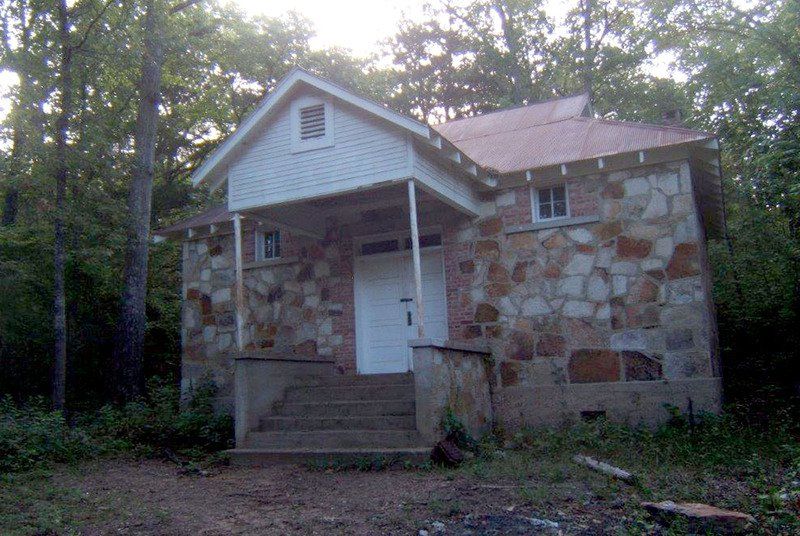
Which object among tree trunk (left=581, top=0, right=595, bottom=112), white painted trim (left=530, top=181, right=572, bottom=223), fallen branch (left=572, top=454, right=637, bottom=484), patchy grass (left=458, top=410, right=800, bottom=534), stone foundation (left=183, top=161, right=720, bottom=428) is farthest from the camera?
tree trunk (left=581, top=0, right=595, bottom=112)

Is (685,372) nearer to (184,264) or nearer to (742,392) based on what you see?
(742,392)

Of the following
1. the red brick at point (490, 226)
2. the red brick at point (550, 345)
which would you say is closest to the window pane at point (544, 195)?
the red brick at point (490, 226)

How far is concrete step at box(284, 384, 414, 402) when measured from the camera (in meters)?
9.75

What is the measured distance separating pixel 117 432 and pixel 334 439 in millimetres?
4174

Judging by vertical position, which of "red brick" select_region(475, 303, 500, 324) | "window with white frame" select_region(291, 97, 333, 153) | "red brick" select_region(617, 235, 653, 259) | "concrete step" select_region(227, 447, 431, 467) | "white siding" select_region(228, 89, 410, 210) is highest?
"window with white frame" select_region(291, 97, 333, 153)

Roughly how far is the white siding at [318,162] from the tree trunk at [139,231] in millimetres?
3554

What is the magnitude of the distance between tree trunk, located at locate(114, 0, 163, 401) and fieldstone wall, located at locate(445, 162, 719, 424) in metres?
6.47

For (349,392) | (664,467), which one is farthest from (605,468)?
(349,392)

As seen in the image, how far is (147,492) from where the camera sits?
7.42 metres

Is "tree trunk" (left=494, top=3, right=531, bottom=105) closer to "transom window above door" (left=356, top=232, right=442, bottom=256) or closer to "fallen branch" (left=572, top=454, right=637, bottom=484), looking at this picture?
"transom window above door" (left=356, top=232, right=442, bottom=256)

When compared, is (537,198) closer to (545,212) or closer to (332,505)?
(545,212)

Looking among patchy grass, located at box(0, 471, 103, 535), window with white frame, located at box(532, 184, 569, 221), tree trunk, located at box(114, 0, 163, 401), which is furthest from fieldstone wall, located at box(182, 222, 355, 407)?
patchy grass, located at box(0, 471, 103, 535)

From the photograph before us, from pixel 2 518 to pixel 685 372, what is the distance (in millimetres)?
7930

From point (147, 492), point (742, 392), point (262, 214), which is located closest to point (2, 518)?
point (147, 492)
